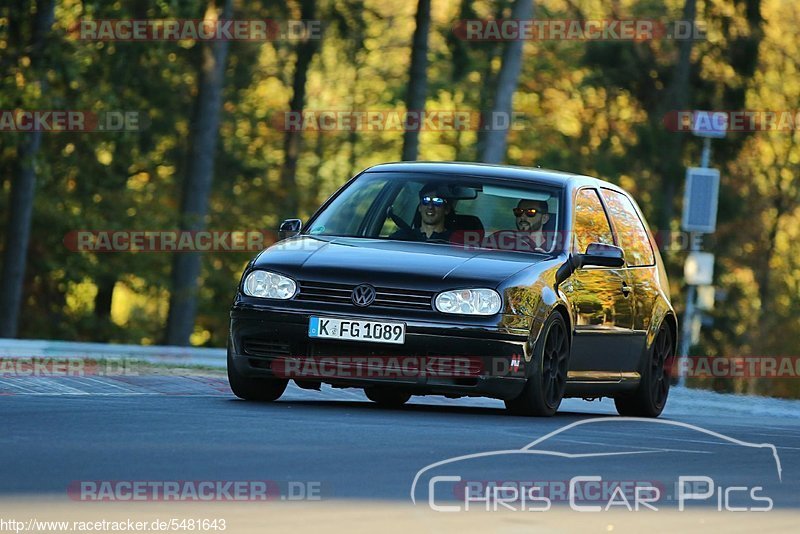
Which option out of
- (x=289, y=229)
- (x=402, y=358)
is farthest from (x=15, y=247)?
(x=402, y=358)

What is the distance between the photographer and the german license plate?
11508mm

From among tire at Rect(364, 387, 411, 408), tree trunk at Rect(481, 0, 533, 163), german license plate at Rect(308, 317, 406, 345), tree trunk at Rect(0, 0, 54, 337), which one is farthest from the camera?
tree trunk at Rect(0, 0, 54, 337)

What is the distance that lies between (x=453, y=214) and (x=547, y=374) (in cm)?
133

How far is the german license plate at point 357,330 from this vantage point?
11.5 meters

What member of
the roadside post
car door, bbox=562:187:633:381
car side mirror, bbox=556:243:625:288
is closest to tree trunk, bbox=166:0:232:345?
the roadside post

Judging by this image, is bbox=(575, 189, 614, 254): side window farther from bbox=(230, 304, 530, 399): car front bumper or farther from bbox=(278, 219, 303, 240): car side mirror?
bbox=(278, 219, 303, 240): car side mirror

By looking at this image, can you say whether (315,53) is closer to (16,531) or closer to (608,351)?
(608,351)

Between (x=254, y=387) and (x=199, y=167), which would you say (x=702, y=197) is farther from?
(x=254, y=387)

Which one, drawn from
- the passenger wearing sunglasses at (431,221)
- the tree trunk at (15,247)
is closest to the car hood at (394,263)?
the passenger wearing sunglasses at (431,221)

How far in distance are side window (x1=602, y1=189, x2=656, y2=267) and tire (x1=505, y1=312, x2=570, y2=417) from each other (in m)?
1.70

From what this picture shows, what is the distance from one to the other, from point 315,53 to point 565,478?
4171 centimetres

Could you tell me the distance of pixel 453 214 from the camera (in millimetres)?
12805

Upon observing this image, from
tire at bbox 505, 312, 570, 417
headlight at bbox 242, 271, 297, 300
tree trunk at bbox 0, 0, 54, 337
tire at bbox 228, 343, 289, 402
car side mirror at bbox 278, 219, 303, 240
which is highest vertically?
car side mirror at bbox 278, 219, 303, 240

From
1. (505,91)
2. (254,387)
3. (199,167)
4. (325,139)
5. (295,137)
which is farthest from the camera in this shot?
(325,139)
